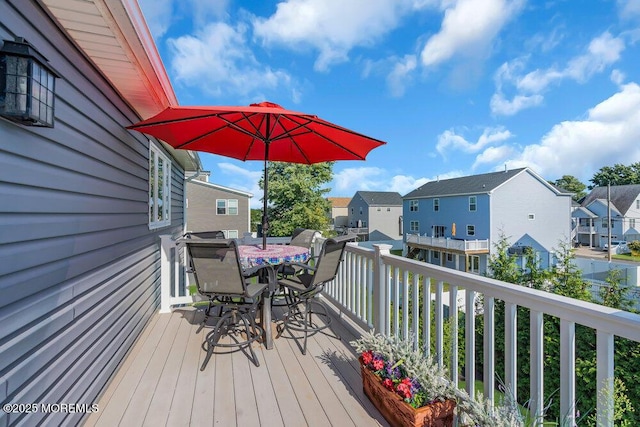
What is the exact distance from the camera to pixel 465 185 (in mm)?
20922

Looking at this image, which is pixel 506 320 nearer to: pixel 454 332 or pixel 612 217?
pixel 454 332

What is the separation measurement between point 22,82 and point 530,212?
23.5m

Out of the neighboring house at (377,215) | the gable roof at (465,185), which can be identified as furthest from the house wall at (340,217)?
the gable roof at (465,185)

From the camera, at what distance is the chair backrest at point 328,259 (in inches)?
109

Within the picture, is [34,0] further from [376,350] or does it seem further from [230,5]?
[230,5]

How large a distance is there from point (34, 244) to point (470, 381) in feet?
8.02

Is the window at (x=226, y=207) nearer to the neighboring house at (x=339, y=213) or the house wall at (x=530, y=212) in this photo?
the house wall at (x=530, y=212)

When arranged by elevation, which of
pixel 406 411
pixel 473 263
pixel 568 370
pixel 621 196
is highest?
pixel 621 196

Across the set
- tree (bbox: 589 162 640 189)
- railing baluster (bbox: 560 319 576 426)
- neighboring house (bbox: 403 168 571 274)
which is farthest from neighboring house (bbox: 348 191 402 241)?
tree (bbox: 589 162 640 189)

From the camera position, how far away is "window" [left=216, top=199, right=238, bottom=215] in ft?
63.2

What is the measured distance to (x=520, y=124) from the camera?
2494 centimetres

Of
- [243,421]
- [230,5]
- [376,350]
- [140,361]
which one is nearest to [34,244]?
[243,421]

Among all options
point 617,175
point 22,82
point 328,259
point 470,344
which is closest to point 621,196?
point 617,175

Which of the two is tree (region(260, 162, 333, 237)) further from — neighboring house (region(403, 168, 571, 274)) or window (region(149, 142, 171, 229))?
window (region(149, 142, 171, 229))
